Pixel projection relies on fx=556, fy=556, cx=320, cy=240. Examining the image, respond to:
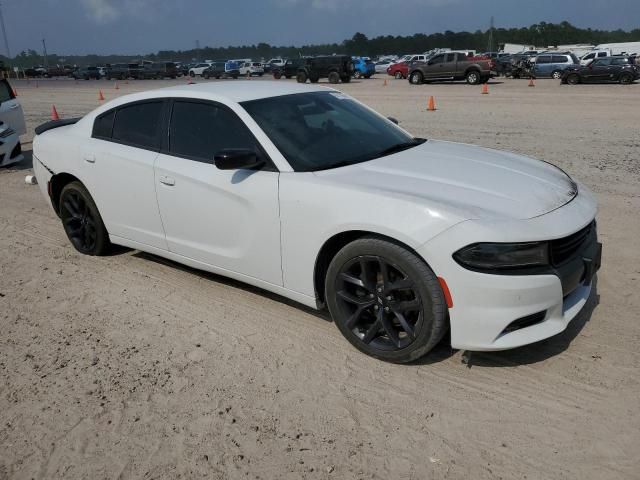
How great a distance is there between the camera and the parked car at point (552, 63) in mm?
33781

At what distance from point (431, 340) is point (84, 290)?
3133 millimetres

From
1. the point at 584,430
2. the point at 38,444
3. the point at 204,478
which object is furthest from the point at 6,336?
Result: the point at 584,430

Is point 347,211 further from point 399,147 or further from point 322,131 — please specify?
point 399,147

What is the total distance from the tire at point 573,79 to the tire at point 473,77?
14.9 ft

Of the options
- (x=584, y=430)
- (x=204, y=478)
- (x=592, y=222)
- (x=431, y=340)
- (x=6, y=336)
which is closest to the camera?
(x=204, y=478)

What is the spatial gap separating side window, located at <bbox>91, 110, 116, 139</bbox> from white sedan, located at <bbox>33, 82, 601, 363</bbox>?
0.02 meters

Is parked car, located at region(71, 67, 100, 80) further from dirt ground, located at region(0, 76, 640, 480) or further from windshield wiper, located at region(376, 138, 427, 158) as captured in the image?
windshield wiper, located at region(376, 138, 427, 158)

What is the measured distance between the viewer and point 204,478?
2652 millimetres

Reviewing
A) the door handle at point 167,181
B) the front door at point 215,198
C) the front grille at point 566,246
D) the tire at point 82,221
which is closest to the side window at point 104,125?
the tire at point 82,221

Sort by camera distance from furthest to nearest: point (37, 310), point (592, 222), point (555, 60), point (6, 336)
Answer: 1. point (555, 60)
2. point (37, 310)
3. point (6, 336)
4. point (592, 222)

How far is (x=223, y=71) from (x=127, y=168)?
54.3 metres

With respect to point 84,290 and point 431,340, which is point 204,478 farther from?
point 84,290

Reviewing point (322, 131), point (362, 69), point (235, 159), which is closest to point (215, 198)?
point (235, 159)

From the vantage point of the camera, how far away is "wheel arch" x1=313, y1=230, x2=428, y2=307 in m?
3.40
